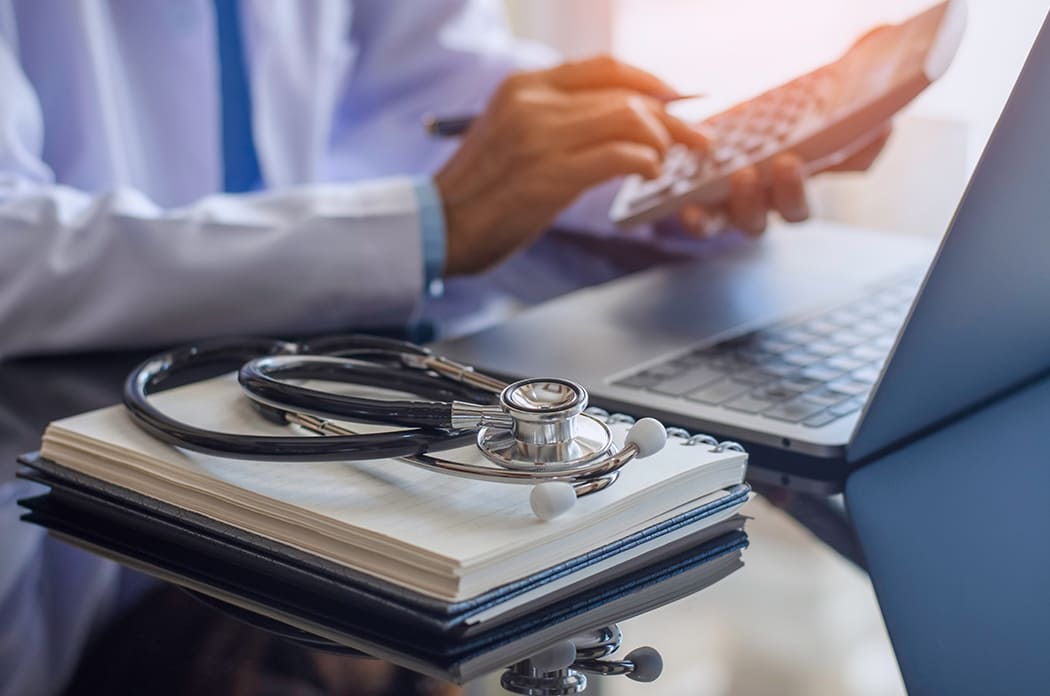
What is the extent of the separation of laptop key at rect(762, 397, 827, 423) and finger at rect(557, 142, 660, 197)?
0.34m

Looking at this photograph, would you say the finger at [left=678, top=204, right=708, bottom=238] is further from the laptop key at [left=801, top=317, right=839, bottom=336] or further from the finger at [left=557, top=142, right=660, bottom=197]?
the laptop key at [left=801, top=317, right=839, bottom=336]

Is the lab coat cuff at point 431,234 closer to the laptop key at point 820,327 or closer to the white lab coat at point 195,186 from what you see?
the white lab coat at point 195,186

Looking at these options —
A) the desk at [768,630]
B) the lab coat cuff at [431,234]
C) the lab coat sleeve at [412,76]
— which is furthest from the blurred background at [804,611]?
the lab coat sleeve at [412,76]

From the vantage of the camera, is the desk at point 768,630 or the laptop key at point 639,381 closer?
the desk at point 768,630

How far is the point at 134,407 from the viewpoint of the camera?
45 centimetres

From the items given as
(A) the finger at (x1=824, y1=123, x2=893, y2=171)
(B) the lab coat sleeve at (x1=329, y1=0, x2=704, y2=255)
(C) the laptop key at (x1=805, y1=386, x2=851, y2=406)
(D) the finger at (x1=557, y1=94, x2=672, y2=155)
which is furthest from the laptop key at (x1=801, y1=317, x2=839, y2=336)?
(B) the lab coat sleeve at (x1=329, y1=0, x2=704, y2=255)

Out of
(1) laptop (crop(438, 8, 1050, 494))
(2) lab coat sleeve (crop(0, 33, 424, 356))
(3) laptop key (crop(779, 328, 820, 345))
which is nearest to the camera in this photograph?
(1) laptop (crop(438, 8, 1050, 494))

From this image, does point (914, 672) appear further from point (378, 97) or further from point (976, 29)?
point (378, 97)

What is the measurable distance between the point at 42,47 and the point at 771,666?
84 centimetres

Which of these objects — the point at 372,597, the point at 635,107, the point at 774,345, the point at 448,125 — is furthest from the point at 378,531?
the point at 448,125

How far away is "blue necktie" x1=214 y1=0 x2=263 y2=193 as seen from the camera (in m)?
1.16

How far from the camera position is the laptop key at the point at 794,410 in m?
0.53

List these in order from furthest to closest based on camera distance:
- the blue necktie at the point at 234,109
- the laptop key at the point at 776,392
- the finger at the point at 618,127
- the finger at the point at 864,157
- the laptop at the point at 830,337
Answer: the blue necktie at the point at 234,109 → the finger at the point at 864,157 → the finger at the point at 618,127 → the laptop key at the point at 776,392 → the laptop at the point at 830,337

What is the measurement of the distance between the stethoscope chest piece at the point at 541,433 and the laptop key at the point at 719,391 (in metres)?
0.16
